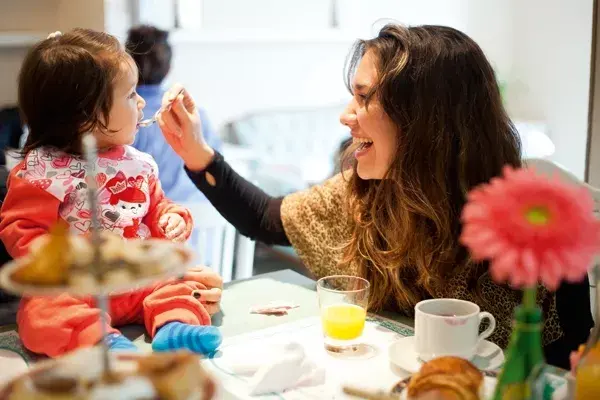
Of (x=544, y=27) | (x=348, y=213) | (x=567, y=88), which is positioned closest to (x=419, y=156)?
(x=348, y=213)

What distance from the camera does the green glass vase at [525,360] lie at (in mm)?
760

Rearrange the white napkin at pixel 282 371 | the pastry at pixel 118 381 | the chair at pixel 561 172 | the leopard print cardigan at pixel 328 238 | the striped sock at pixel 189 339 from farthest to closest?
1. the chair at pixel 561 172
2. the leopard print cardigan at pixel 328 238
3. the striped sock at pixel 189 339
4. the white napkin at pixel 282 371
5. the pastry at pixel 118 381

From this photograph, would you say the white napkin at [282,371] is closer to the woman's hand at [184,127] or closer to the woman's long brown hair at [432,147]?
the woman's long brown hair at [432,147]

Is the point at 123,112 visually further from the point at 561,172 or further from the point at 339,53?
the point at 339,53

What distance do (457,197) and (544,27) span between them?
7.57ft

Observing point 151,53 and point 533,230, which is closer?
point 533,230

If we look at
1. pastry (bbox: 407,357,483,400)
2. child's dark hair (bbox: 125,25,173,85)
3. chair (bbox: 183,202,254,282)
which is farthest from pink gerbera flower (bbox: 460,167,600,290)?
child's dark hair (bbox: 125,25,173,85)

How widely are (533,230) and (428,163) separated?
29.5 inches

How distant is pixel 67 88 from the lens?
1.34 metres

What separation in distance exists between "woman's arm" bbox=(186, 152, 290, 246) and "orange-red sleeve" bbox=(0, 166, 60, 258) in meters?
0.49

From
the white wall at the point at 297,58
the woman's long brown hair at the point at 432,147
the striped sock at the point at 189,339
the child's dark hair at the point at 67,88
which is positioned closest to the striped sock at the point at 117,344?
the striped sock at the point at 189,339

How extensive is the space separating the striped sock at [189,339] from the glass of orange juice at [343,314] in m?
0.18

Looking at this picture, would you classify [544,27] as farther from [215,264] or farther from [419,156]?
[419,156]

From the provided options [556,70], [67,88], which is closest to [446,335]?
[67,88]
